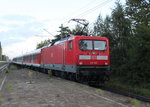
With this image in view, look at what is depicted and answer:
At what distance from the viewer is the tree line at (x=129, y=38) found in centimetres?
1545

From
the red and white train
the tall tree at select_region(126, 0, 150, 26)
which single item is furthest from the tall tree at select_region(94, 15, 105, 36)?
the red and white train

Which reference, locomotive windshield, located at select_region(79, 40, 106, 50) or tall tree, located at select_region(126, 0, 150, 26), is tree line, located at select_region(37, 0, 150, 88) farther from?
locomotive windshield, located at select_region(79, 40, 106, 50)

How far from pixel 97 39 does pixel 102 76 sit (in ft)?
7.95

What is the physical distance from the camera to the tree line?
15.4 m

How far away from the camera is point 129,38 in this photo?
18.9m

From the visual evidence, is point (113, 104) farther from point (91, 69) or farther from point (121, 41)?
point (121, 41)

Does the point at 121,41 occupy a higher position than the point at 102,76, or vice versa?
the point at 121,41

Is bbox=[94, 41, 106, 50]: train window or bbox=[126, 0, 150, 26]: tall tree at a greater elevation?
bbox=[126, 0, 150, 26]: tall tree

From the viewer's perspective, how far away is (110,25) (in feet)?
74.4

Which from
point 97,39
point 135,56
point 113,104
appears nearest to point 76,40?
point 97,39

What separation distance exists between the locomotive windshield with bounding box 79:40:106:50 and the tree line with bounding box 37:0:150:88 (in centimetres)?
293

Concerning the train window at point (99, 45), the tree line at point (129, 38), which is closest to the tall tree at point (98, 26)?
the tree line at point (129, 38)

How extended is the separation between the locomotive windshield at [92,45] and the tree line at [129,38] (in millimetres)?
2932

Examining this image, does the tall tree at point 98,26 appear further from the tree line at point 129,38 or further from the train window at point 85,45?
the train window at point 85,45
